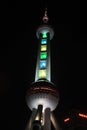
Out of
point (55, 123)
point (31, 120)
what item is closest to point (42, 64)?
point (31, 120)

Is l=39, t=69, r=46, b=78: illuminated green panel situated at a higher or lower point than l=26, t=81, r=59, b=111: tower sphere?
higher

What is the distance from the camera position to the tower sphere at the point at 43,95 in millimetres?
34781

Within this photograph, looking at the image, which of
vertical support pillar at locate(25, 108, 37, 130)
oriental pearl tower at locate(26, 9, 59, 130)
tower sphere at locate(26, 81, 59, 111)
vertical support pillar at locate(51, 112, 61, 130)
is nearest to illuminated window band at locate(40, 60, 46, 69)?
oriental pearl tower at locate(26, 9, 59, 130)

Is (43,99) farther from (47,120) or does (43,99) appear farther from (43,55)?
(43,55)

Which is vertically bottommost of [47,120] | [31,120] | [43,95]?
[31,120]

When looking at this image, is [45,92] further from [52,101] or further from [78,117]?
[78,117]

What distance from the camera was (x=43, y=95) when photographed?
34.8 metres

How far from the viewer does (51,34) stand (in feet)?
162

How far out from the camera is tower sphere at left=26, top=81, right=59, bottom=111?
1369 inches

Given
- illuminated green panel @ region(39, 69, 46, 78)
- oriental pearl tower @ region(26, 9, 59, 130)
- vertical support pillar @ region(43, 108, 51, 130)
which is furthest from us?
illuminated green panel @ region(39, 69, 46, 78)

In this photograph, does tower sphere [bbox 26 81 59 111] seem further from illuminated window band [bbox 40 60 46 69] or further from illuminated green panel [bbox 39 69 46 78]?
illuminated window band [bbox 40 60 46 69]

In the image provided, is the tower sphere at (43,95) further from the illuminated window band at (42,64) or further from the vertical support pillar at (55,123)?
the illuminated window band at (42,64)

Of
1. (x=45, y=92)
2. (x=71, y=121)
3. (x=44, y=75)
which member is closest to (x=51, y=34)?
(x=44, y=75)

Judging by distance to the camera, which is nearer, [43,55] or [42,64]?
[42,64]
